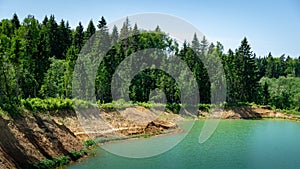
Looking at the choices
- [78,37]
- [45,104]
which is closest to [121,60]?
[78,37]

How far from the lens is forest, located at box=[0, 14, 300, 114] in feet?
135

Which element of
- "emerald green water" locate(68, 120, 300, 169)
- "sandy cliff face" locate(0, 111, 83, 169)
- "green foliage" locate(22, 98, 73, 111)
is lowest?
"emerald green water" locate(68, 120, 300, 169)

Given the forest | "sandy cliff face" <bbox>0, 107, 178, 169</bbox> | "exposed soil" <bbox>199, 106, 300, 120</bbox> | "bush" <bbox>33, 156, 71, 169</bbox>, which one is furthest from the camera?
"exposed soil" <bbox>199, 106, 300, 120</bbox>

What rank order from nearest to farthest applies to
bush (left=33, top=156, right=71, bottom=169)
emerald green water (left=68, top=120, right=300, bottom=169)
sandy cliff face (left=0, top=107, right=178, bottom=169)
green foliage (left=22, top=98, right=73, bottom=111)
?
sandy cliff face (left=0, top=107, right=178, bottom=169), bush (left=33, top=156, right=71, bottom=169), emerald green water (left=68, top=120, right=300, bottom=169), green foliage (left=22, top=98, right=73, bottom=111)

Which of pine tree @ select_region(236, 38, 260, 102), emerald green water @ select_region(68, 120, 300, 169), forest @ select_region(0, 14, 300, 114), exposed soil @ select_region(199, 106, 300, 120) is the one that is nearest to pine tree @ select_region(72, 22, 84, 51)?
forest @ select_region(0, 14, 300, 114)

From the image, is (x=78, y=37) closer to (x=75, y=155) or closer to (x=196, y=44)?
(x=196, y=44)

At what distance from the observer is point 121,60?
51281 mm

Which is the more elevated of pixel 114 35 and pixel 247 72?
pixel 114 35

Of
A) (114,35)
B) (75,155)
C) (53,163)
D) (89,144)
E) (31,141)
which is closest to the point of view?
(53,163)

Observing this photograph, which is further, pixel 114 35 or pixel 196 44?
pixel 196 44

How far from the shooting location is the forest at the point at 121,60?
135 ft

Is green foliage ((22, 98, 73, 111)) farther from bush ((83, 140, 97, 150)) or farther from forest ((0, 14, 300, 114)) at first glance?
forest ((0, 14, 300, 114))

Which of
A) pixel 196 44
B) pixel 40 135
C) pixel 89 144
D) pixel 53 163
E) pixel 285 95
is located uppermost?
pixel 196 44

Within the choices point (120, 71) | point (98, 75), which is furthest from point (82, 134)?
point (120, 71)
